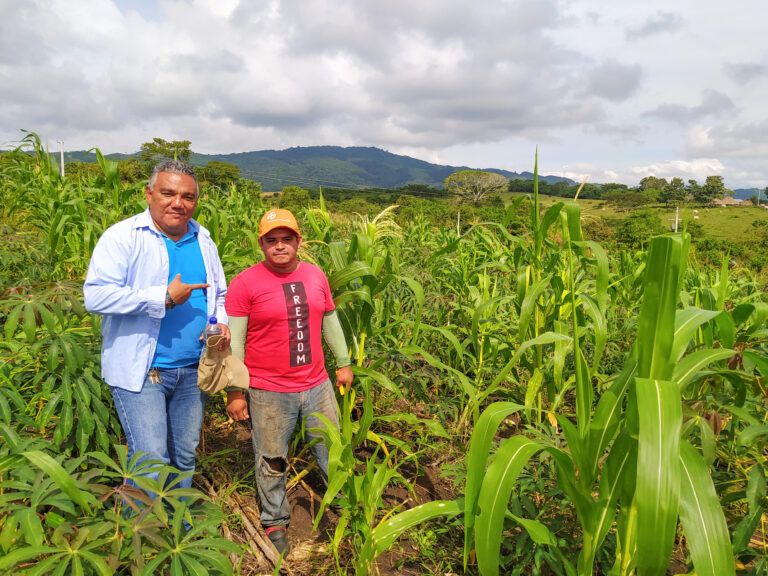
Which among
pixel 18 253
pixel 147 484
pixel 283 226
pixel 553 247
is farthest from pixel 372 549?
pixel 18 253

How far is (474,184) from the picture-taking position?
233 feet

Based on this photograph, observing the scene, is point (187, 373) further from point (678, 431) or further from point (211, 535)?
point (678, 431)

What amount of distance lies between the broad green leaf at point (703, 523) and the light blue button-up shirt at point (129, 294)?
168cm

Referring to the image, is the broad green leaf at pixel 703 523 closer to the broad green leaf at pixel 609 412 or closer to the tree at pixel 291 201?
the broad green leaf at pixel 609 412

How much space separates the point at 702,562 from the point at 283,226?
170 cm

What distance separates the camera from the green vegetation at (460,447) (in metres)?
1.05

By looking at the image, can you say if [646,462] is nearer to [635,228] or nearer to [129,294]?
[129,294]

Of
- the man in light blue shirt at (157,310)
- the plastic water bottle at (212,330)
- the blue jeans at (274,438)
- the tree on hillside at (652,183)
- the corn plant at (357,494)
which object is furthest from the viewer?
the tree on hillside at (652,183)

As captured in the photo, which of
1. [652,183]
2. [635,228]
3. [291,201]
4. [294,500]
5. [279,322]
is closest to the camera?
[279,322]

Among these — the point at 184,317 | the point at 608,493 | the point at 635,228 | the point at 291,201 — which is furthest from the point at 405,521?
the point at 635,228

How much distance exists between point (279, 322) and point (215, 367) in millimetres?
326

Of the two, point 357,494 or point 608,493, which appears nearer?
point 608,493

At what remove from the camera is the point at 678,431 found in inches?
35.6

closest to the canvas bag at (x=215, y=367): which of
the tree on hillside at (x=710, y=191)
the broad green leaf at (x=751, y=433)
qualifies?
the broad green leaf at (x=751, y=433)
